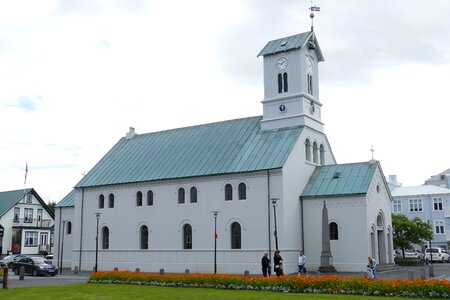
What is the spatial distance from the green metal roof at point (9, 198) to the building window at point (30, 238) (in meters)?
4.47

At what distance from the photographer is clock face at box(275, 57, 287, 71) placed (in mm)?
44688

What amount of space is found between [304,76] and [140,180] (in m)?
17.0

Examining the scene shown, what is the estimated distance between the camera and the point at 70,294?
23.0 meters

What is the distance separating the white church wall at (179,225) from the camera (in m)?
39.2

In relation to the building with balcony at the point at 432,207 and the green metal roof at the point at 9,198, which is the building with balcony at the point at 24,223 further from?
the building with balcony at the point at 432,207

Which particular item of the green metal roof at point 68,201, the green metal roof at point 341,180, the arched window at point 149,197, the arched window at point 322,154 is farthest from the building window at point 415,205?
the green metal roof at point 68,201

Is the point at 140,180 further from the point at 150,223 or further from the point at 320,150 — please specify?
the point at 320,150

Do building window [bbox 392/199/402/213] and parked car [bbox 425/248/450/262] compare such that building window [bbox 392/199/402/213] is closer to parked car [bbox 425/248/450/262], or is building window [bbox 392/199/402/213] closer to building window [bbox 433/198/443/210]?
building window [bbox 433/198/443/210]

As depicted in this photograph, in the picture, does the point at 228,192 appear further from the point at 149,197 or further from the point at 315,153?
the point at 315,153

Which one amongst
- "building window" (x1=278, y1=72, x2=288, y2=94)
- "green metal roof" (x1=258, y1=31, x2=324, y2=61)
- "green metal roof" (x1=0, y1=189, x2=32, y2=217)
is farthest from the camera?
"green metal roof" (x1=0, y1=189, x2=32, y2=217)

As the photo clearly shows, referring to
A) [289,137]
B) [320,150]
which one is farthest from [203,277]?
[320,150]

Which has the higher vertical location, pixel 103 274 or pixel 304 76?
pixel 304 76

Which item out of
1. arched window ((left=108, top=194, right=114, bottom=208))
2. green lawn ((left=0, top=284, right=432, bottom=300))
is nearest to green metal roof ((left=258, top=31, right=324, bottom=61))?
arched window ((left=108, top=194, right=114, bottom=208))

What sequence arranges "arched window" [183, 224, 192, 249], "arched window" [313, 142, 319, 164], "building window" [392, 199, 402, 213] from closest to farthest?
"arched window" [183, 224, 192, 249] → "arched window" [313, 142, 319, 164] → "building window" [392, 199, 402, 213]
